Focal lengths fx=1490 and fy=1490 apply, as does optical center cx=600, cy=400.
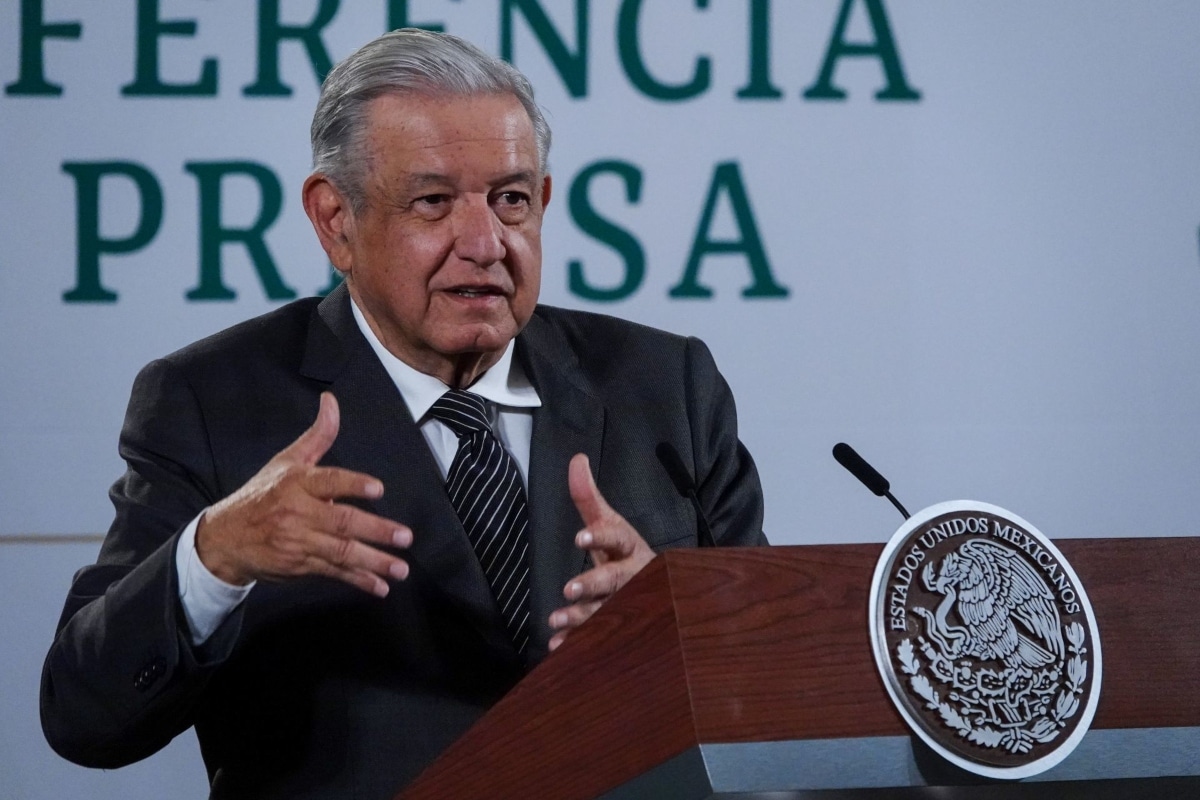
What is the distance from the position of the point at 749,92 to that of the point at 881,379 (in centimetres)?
54

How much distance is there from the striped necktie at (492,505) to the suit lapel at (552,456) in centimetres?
2

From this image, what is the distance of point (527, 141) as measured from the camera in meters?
1.76

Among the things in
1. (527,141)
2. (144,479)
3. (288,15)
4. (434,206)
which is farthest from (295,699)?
(288,15)

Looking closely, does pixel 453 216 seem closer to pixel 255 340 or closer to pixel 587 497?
pixel 255 340

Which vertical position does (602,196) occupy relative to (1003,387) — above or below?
above

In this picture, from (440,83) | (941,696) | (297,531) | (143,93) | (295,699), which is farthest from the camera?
(143,93)

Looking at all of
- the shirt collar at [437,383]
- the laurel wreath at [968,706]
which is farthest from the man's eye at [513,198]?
the laurel wreath at [968,706]

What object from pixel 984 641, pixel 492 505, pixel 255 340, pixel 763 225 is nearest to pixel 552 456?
pixel 492 505

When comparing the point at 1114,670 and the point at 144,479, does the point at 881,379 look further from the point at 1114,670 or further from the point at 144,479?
the point at 1114,670

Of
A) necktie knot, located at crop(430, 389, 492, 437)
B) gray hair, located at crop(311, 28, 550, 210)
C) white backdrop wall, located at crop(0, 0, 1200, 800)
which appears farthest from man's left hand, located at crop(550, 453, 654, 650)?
white backdrop wall, located at crop(0, 0, 1200, 800)

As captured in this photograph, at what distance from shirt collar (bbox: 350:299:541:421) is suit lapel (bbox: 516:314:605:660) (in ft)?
0.05

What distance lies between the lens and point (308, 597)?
1628 mm

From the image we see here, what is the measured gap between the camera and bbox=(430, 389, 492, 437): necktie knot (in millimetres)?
1754

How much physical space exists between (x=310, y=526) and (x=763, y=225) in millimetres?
1474
